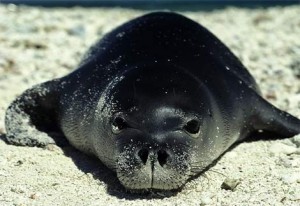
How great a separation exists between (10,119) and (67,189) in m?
1.58

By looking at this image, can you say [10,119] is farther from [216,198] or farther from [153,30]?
[216,198]

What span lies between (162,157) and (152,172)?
0.11 metres

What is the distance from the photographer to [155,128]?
434 cm

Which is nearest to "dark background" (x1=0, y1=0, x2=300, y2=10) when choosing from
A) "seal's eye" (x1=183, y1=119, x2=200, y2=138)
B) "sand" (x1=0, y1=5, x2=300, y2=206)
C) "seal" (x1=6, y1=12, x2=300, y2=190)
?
"sand" (x1=0, y1=5, x2=300, y2=206)

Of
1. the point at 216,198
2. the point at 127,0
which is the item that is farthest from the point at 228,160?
the point at 127,0

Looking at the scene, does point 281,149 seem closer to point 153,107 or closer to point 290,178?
point 290,178

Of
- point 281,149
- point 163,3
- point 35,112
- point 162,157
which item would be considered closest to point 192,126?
point 162,157

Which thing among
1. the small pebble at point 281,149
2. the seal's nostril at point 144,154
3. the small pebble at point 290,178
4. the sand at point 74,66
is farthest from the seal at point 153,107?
the small pebble at point 290,178

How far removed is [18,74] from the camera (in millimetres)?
7875

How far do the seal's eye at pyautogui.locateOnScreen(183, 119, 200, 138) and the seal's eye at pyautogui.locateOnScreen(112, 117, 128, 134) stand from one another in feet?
1.26

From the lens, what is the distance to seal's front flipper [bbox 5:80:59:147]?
5953 millimetres

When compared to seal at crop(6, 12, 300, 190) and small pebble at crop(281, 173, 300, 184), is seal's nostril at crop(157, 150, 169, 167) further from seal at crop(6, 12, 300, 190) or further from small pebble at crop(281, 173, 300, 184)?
small pebble at crop(281, 173, 300, 184)

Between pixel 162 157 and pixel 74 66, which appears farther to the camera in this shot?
pixel 74 66

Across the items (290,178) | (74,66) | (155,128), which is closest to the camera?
(155,128)
